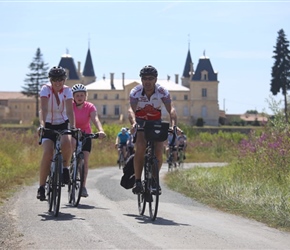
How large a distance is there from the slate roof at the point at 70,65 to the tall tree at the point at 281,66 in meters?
44.9

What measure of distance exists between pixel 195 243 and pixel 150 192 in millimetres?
2365

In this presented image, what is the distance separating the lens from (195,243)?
8.16 m

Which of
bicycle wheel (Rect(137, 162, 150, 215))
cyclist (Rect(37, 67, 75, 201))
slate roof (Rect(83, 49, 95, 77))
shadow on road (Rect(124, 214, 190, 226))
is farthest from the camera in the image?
slate roof (Rect(83, 49, 95, 77))


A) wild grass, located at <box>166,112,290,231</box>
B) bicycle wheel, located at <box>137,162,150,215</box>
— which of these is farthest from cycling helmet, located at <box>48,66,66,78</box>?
wild grass, located at <box>166,112,290,231</box>

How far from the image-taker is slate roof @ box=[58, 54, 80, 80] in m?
140

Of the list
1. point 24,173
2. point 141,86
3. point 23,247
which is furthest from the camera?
point 24,173

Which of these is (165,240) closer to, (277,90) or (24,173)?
(24,173)

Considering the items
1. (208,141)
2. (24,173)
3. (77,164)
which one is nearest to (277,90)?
(208,141)

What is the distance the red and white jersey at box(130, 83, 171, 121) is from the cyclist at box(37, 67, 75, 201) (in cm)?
102

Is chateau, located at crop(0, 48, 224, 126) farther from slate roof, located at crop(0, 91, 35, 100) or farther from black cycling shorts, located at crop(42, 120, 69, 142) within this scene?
black cycling shorts, located at crop(42, 120, 69, 142)

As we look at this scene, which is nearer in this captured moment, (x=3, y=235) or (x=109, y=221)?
(x=3, y=235)

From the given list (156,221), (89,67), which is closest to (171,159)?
(156,221)

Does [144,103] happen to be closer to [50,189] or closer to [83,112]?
[50,189]

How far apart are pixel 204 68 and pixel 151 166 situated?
416 feet
